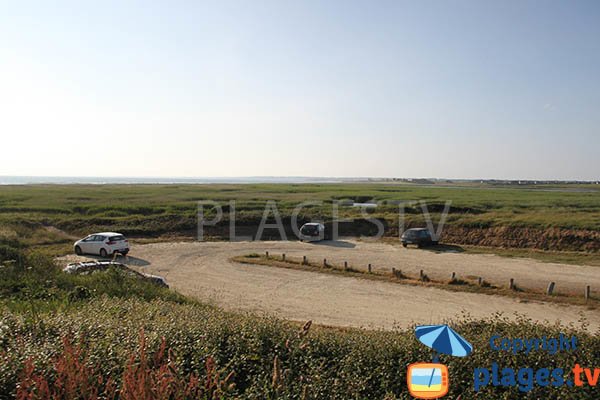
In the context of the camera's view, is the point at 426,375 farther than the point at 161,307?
No

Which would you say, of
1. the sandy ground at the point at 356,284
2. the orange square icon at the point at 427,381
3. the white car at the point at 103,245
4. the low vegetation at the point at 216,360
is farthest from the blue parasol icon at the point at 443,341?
the white car at the point at 103,245

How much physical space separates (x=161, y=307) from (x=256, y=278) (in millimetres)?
14638

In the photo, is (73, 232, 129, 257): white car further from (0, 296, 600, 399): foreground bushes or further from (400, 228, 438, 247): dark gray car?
(0, 296, 600, 399): foreground bushes

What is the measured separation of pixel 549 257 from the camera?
3094 cm

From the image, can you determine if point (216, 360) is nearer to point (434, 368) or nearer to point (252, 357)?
point (252, 357)

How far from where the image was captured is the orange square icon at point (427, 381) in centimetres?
450

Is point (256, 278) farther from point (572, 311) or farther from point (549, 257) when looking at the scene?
point (549, 257)

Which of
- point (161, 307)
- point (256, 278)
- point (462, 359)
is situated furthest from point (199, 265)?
point (462, 359)

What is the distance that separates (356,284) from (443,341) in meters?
18.3

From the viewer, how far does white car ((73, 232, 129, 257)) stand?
2973 cm

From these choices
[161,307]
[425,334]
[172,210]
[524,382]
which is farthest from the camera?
[172,210]

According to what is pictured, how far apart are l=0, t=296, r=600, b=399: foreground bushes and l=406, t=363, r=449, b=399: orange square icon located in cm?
56

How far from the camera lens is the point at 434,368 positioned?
4.77 m

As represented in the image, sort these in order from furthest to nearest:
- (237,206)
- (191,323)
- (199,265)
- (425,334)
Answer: (237,206), (199,265), (191,323), (425,334)
